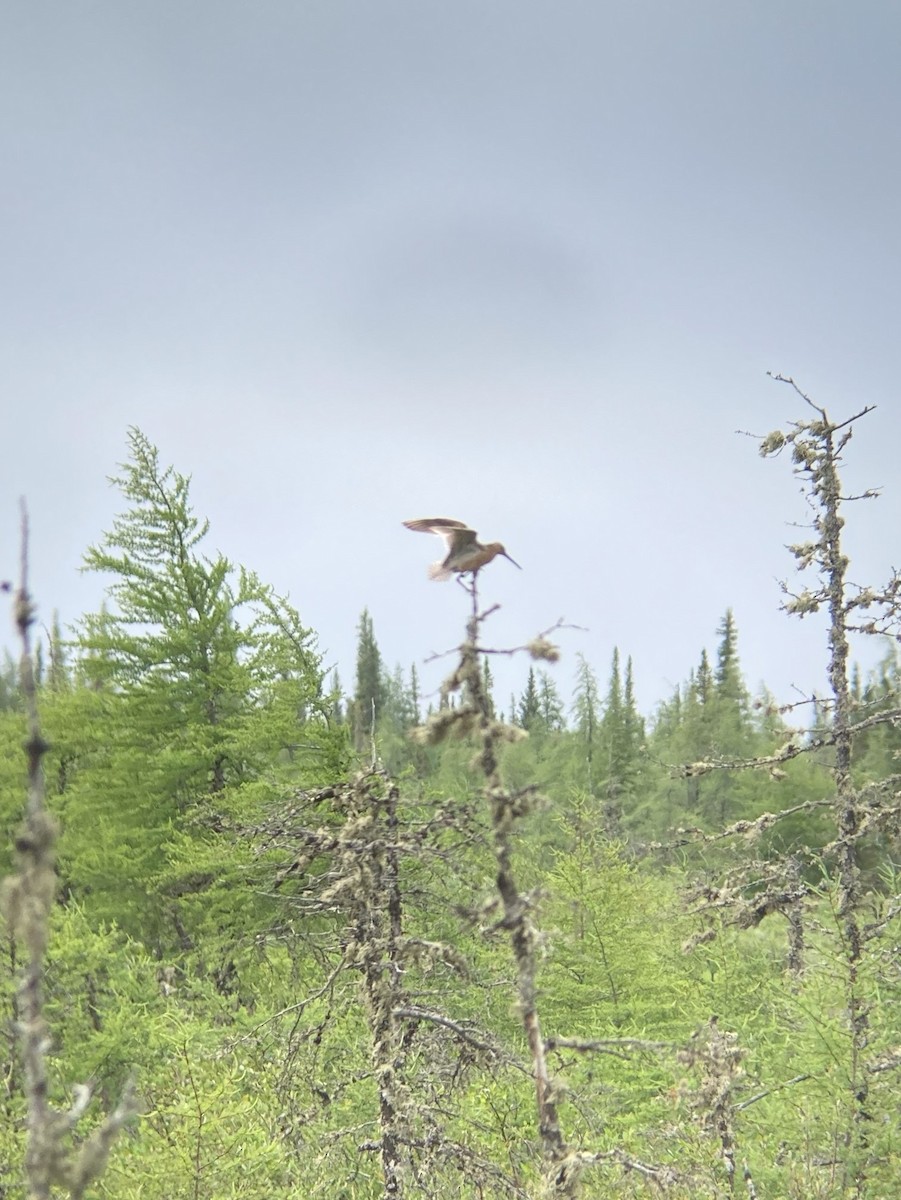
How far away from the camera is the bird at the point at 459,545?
2.80 m

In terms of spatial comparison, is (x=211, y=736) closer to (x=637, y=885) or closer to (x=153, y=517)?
(x=153, y=517)

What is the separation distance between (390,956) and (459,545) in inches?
118

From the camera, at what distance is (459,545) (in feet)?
9.26

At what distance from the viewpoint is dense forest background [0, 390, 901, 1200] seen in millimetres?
→ 3926

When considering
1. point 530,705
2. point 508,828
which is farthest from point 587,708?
point 508,828

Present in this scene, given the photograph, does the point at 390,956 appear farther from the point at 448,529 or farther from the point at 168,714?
the point at 168,714

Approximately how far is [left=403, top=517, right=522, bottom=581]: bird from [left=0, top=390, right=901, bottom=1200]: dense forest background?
0.82 feet

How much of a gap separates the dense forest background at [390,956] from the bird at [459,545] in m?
0.25

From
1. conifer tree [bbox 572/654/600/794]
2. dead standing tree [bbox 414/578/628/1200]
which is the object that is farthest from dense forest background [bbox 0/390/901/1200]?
conifer tree [bbox 572/654/600/794]

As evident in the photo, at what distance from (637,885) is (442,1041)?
9.79 m

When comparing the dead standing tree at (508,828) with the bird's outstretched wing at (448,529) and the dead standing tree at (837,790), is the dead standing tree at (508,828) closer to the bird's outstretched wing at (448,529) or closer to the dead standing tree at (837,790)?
the bird's outstretched wing at (448,529)

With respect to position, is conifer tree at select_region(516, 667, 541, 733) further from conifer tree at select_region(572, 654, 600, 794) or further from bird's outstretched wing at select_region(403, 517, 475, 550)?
bird's outstretched wing at select_region(403, 517, 475, 550)

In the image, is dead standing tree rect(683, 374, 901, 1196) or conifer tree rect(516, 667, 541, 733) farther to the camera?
conifer tree rect(516, 667, 541, 733)

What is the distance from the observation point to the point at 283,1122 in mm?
5254
